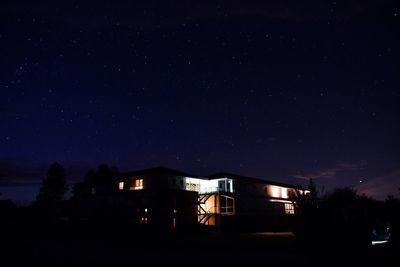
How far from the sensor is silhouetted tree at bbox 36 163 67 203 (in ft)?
235

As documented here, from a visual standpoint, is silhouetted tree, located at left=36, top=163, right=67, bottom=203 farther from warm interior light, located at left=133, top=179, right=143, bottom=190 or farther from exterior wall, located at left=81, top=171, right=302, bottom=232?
warm interior light, located at left=133, top=179, right=143, bottom=190

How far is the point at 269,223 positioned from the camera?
145 ft

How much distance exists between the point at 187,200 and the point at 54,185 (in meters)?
46.7

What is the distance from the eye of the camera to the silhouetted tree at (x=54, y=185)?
71.5 metres

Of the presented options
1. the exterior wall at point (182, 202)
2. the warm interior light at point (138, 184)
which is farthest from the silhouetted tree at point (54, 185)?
the warm interior light at point (138, 184)

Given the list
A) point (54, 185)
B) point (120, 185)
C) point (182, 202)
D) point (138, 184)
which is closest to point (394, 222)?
point (182, 202)

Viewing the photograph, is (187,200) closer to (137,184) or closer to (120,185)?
(137,184)

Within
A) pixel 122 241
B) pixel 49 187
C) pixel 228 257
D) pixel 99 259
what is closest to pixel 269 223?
pixel 122 241

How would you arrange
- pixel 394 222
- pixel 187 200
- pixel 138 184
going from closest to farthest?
pixel 394 222 → pixel 187 200 → pixel 138 184

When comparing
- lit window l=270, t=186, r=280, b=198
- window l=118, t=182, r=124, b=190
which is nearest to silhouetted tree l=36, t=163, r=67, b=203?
window l=118, t=182, r=124, b=190

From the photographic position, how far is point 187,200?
128 ft

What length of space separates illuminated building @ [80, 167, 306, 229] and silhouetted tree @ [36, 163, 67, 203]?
34556 mm

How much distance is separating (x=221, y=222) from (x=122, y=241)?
1676 centimetres

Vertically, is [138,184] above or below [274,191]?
above
